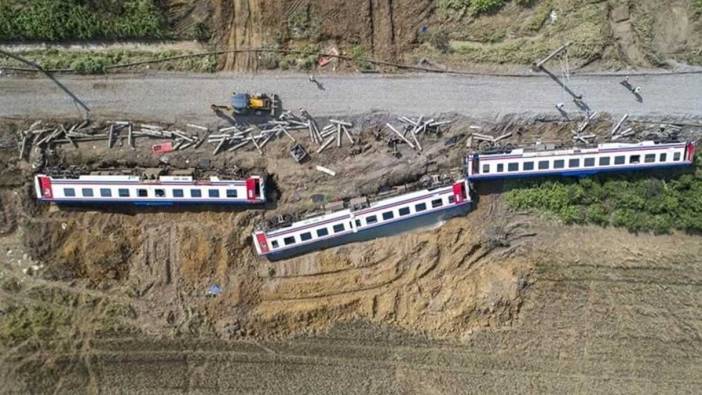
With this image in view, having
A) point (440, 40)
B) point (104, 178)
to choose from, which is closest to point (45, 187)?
point (104, 178)

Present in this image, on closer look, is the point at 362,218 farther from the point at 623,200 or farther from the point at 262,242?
the point at 623,200

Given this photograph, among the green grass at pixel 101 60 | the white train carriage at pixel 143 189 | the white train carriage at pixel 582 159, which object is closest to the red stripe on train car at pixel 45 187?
the white train carriage at pixel 143 189

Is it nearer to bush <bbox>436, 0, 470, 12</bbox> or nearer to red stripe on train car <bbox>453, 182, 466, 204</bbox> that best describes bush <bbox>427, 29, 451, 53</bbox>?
bush <bbox>436, 0, 470, 12</bbox>

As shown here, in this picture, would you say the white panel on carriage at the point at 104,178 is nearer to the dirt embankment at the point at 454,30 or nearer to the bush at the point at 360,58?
the dirt embankment at the point at 454,30

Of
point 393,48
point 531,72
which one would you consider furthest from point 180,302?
point 531,72

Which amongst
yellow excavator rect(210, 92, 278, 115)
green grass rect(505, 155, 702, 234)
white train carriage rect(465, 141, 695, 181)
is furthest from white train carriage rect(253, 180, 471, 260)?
yellow excavator rect(210, 92, 278, 115)
